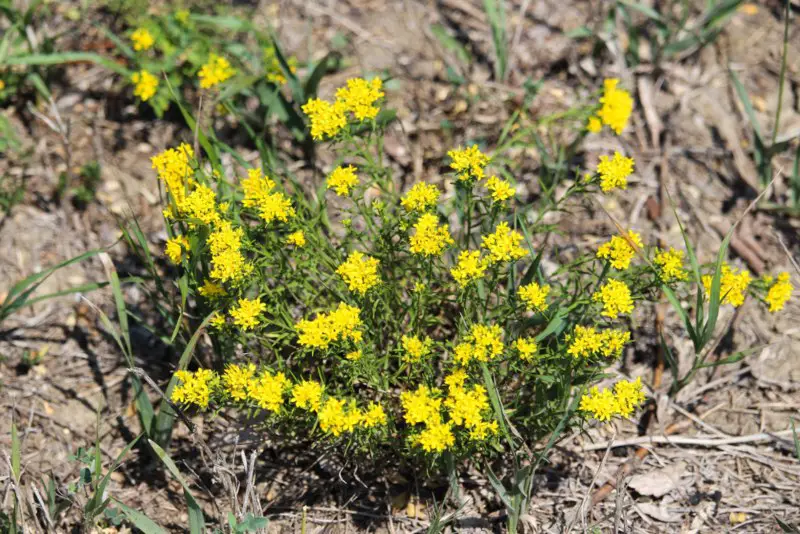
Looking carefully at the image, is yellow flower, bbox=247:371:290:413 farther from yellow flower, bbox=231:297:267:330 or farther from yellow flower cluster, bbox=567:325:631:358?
yellow flower cluster, bbox=567:325:631:358

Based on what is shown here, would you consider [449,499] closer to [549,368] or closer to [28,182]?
[549,368]

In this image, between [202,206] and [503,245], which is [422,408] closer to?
[503,245]

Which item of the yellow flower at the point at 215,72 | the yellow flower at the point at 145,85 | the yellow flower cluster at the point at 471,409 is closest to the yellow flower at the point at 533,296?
the yellow flower cluster at the point at 471,409

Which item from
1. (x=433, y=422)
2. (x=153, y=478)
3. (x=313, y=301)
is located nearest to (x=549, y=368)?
(x=433, y=422)

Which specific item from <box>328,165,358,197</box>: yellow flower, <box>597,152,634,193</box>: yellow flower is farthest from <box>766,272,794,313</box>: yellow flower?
<box>328,165,358,197</box>: yellow flower

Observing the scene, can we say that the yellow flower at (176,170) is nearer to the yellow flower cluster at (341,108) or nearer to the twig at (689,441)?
the yellow flower cluster at (341,108)

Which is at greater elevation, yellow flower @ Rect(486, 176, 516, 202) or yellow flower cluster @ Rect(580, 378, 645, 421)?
yellow flower @ Rect(486, 176, 516, 202)
